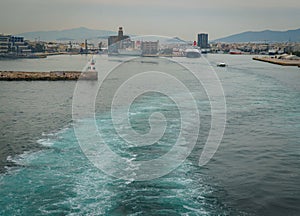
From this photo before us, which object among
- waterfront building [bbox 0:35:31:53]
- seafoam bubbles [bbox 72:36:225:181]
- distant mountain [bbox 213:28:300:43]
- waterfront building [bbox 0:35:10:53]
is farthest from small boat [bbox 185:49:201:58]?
distant mountain [bbox 213:28:300:43]

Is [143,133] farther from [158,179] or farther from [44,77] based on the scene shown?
[44,77]

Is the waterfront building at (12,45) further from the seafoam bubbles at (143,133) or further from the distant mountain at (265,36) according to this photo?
the distant mountain at (265,36)

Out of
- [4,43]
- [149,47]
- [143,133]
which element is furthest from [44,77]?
[149,47]

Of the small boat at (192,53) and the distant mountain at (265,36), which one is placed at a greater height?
the distant mountain at (265,36)

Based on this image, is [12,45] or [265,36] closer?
[12,45]

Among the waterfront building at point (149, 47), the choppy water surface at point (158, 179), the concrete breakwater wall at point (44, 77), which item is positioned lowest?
the choppy water surface at point (158, 179)

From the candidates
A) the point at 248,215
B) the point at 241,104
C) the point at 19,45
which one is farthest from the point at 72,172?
the point at 19,45

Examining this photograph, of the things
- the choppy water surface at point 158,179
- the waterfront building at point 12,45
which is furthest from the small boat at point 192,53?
the choppy water surface at point 158,179

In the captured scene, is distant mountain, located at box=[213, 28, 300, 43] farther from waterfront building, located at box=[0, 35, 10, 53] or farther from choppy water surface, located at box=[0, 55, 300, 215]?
choppy water surface, located at box=[0, 55, 300, 215]

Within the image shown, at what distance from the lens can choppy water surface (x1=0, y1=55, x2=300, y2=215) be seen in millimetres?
3417

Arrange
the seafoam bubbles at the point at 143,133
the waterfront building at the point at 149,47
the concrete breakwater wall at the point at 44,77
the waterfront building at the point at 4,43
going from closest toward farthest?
the seafoam bubbles at the point at 143,133 < the concrete breakwater wall at the point at 44,77 < the waterfront building at the point at 4,43 < the waterfront building at the point at 149,47

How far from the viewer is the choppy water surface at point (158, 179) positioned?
11.2ft

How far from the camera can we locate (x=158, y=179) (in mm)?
4094

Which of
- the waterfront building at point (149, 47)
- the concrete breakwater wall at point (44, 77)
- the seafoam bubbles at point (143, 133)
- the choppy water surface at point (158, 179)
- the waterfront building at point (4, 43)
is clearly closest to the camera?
the choppy water surface at point (158, 179)
